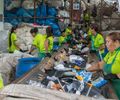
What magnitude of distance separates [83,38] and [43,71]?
1088 centimetres

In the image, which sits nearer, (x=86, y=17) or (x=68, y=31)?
(x=68, y=31)

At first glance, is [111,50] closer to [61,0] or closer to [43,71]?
[43,71]

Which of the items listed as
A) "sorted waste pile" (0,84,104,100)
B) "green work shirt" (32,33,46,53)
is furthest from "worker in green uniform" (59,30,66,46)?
"sorted waste pile" (0,84,104,100)

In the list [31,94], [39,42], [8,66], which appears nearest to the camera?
[31,94]

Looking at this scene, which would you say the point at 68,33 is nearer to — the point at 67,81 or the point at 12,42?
the point at 12,42

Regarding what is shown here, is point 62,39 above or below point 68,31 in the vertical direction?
below

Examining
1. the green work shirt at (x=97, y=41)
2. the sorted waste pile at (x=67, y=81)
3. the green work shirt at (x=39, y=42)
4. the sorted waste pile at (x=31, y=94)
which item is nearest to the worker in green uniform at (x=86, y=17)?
the green work shirt at (x=97, y=41)

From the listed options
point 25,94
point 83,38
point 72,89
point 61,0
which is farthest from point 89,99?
point 61,0

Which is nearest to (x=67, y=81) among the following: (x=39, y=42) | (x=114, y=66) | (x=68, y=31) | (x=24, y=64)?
(x=114, y=66)

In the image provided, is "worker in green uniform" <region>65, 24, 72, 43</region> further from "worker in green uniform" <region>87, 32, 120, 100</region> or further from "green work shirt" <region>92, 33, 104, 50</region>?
"worker in green uniform" <region>87, 32, 120, 100</region>

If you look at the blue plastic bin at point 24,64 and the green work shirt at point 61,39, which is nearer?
the blue plastic bin at point 24,64

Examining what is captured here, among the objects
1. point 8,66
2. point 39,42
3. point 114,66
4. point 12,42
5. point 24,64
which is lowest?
point 8,66

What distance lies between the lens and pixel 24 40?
1466 centimetres

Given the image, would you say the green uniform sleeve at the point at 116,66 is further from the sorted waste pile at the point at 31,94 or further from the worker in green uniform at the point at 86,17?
the worker in green uniform at the point at 86,17
